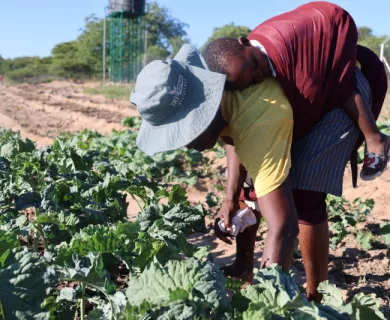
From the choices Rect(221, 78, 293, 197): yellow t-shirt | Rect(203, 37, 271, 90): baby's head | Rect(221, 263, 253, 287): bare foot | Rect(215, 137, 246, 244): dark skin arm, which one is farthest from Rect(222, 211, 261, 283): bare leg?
Rect(203, 37, 271, 90): baby's head

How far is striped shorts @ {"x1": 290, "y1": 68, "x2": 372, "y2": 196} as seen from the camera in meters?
2.39

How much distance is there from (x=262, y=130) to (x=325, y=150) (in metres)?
0.51

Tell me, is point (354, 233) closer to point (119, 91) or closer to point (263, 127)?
point (263, 127)

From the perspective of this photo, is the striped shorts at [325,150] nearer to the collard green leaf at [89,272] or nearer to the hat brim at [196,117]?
the hat brim at [196,117]

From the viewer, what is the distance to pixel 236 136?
7.02 ft

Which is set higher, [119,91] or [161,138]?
[161,138]

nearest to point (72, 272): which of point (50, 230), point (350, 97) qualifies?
point (50, 230)

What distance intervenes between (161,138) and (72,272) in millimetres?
569

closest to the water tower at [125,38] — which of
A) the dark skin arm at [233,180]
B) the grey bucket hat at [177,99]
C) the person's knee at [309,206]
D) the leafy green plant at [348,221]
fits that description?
the leafy green plant at [348,221]

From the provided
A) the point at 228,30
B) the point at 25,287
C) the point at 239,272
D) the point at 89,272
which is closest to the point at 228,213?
the point at 239,272

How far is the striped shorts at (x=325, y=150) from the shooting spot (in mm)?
2391

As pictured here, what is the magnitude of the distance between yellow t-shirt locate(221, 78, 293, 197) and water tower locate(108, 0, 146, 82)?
99.5 feet

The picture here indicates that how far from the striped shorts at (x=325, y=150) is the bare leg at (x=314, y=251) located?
221 millimetres

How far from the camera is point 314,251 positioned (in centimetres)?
262
